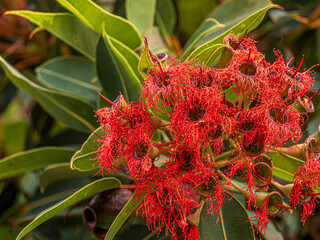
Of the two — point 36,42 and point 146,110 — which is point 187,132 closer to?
point 146,110

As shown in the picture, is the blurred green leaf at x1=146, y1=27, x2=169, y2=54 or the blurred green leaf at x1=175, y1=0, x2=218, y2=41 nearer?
the blurred green leaf at x1=146, y1=27, x2=169, y2=54

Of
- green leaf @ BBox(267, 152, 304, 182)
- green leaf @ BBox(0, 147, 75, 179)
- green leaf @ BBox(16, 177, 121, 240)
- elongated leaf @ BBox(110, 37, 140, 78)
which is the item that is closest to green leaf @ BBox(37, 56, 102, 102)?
green leaf @ BBox(0, 147, 75, 179)

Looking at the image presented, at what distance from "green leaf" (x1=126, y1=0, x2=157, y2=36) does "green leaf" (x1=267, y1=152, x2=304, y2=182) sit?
0.65 meters

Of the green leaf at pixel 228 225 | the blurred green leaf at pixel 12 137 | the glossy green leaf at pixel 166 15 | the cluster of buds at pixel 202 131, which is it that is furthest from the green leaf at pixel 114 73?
the blurred green leaf at pixel 12 137

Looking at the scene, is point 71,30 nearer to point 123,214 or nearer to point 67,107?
point 67,107

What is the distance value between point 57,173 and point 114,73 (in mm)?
406

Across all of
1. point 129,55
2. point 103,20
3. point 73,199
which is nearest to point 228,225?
point 73,199

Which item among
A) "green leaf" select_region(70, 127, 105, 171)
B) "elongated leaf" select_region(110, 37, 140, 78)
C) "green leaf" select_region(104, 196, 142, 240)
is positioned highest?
"elongated leaf" select_region(110, 37, 140, 78)

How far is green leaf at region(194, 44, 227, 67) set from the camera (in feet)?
3.14

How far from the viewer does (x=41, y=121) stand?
201 centimetres

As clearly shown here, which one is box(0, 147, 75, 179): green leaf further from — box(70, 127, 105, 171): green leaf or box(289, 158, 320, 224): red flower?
box(289, 158, 320, 224): red flower

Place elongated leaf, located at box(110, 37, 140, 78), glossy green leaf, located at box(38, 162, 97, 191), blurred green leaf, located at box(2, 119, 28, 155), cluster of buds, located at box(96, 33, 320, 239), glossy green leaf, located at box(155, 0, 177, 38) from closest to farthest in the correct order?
cluster of buds, located at box(96, 33, 320, 239)
elongated leaf, located at box(110, 37, 140, 78)
glossy green leaf, located at box(38, 162, 97, 191)
glossy green leaf, located at box(155, 0, 177, 38)
blurred green leaf, located at box(2, 119, 28, 155)

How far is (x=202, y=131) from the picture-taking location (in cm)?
86

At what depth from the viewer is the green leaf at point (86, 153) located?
3.29ft
